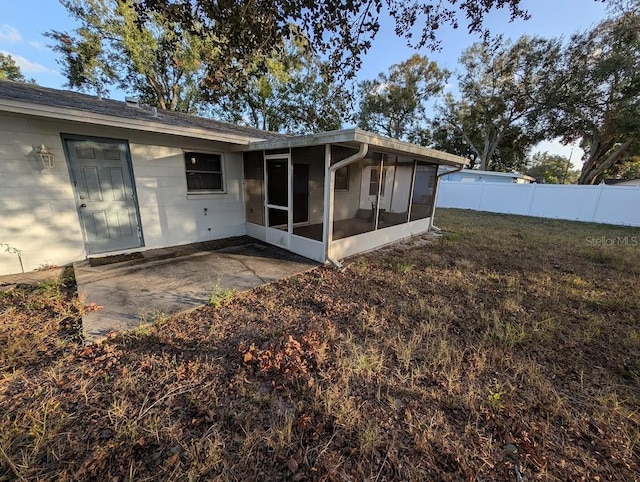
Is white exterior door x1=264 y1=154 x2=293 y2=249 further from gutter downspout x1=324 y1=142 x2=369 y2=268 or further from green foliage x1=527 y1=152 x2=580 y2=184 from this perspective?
green foliage x1=527 y1=152 x2=580 y2=184

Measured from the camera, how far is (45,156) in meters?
3.99

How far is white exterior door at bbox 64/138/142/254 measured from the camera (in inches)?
174

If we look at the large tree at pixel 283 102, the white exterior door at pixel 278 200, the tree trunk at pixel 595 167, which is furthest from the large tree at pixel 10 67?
the tree trunk at pixel 595 167

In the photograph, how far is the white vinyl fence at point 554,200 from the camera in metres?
11.0

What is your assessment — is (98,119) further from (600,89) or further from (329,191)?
(600,89)

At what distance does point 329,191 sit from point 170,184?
3440mm

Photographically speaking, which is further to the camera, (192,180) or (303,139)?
(192,180)

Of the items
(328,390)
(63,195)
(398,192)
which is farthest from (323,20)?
(63,195)

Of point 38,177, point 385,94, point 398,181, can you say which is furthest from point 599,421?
point 385,94

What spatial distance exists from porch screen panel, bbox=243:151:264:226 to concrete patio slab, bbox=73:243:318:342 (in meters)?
1.06

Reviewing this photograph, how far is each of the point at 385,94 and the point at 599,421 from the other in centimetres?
2516

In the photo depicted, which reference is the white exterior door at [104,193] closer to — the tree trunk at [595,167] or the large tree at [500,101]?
the large tree at [500,101]

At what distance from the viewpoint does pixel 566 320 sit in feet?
11.1

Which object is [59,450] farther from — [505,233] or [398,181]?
[505,233]
